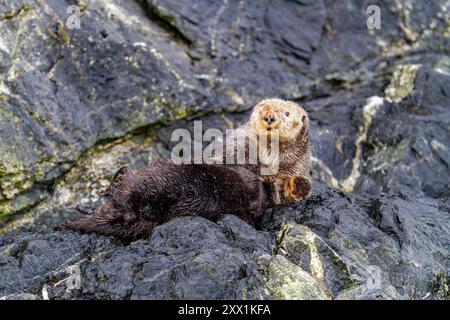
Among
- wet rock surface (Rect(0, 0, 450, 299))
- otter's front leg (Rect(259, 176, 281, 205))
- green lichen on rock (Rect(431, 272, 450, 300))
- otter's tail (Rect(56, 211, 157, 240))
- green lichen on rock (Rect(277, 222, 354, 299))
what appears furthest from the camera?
otter's front leg (Rect(259, 176, 281, 205))

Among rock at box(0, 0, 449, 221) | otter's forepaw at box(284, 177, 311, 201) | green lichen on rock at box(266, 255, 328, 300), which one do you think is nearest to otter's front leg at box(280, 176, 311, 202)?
otter's forepaw at box(284, 177, 311, 201)

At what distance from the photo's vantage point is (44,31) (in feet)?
26.4

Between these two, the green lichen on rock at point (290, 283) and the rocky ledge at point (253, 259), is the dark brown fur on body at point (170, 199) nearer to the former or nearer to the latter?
the rocky ledge at point (253, 259)

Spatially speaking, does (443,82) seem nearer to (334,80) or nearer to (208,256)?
(334,80)

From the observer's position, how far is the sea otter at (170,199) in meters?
5.47

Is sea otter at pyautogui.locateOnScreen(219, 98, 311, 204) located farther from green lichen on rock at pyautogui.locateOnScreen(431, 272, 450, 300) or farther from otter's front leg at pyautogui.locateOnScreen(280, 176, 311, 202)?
green lichen on rock at pyautogui.locateOnScreen(431, 272, 450, 300)

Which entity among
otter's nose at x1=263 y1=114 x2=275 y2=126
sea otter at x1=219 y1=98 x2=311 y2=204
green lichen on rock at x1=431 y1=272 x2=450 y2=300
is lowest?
green lichen on rock at x1=431 y1=272 x2=450 y2=300

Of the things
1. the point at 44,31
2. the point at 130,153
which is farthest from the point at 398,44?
the point at 44,31

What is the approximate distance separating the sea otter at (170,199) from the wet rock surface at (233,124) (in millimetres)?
185

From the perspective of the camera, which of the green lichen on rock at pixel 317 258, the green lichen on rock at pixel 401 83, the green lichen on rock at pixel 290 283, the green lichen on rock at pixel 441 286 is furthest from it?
the green lichen on rock at pixel 401 83

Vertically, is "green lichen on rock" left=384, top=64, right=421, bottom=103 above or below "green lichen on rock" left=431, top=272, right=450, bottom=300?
above

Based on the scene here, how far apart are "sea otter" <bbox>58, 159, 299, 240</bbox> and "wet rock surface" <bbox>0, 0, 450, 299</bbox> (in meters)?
0.18

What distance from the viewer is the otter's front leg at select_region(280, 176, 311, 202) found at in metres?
5.94

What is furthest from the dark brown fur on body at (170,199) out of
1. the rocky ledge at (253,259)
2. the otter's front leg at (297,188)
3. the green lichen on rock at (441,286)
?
the green lichen on rock at (441,286)
